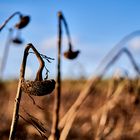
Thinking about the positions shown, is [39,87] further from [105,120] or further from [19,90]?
[105,120]

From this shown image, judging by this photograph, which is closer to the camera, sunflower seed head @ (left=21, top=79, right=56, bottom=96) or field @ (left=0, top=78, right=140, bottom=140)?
sunflower seed head @ (left=21, top=79, right=56, bottom=96)

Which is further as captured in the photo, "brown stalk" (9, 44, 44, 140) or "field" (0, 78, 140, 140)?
"field" (0, 78, 140, 140)

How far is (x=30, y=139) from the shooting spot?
6367mm

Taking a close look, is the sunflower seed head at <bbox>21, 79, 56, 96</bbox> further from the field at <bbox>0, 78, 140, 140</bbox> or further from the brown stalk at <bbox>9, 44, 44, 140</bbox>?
the field at <bbox>0, 78, 140, 140</bbox>

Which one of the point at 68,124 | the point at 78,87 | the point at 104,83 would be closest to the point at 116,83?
the point at 68,124

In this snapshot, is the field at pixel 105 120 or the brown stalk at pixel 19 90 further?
the field at pixel 105 120

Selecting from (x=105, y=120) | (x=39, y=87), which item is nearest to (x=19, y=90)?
(x=39, y=87)

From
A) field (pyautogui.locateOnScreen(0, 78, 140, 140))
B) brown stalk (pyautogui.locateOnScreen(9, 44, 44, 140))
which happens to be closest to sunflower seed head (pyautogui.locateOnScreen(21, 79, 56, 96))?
brown stalk (pyautogui.locateOnScreen(9, 44, 44, 140))

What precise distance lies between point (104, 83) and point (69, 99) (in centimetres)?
277

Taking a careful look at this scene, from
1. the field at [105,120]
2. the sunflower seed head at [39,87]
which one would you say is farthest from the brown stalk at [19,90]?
the field at [105,120]

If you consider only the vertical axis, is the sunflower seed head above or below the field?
above

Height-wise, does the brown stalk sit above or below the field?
above

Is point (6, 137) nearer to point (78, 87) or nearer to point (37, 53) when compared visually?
Answer: point (37, 53)

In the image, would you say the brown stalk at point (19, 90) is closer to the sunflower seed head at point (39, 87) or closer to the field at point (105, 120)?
the sunflower seed head at point (39, 87)
